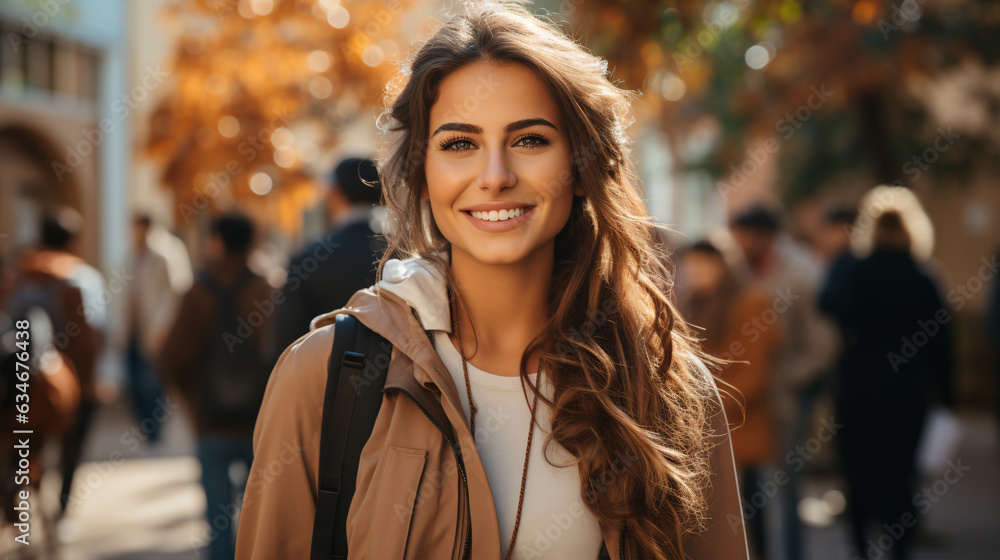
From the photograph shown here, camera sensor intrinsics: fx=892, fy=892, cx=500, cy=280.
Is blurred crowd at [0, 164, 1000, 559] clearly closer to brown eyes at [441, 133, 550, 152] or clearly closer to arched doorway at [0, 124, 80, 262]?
brown eyes at [441, 133, 550, 152]

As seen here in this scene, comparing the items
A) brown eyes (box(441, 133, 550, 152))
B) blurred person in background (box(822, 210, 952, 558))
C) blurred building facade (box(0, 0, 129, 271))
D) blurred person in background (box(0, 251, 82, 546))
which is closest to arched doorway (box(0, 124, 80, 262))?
blurred building facade (box(0, 0, 129, 271))

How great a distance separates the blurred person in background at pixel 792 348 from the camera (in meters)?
6.15

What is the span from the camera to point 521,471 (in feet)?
6.88

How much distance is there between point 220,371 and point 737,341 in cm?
313

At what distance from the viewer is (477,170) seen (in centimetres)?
213

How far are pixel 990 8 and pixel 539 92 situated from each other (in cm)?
1199

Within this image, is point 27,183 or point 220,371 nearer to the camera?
point 220,371

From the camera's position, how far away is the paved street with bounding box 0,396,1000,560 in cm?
645

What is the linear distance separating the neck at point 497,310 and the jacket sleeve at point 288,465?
431 mm

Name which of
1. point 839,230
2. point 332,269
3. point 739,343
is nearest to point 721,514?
point 332,269

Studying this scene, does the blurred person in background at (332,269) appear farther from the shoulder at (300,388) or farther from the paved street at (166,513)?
the shoulder at (300,388)

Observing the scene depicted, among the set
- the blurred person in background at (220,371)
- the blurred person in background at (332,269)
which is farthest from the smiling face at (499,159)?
the blurred person in background at (220,371)

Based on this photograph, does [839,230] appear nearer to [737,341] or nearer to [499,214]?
[737,341]

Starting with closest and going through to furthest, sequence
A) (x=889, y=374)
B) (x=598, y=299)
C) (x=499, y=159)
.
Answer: (x=499, y=159)
(x=598, y=299)
(x=889, y=374)
